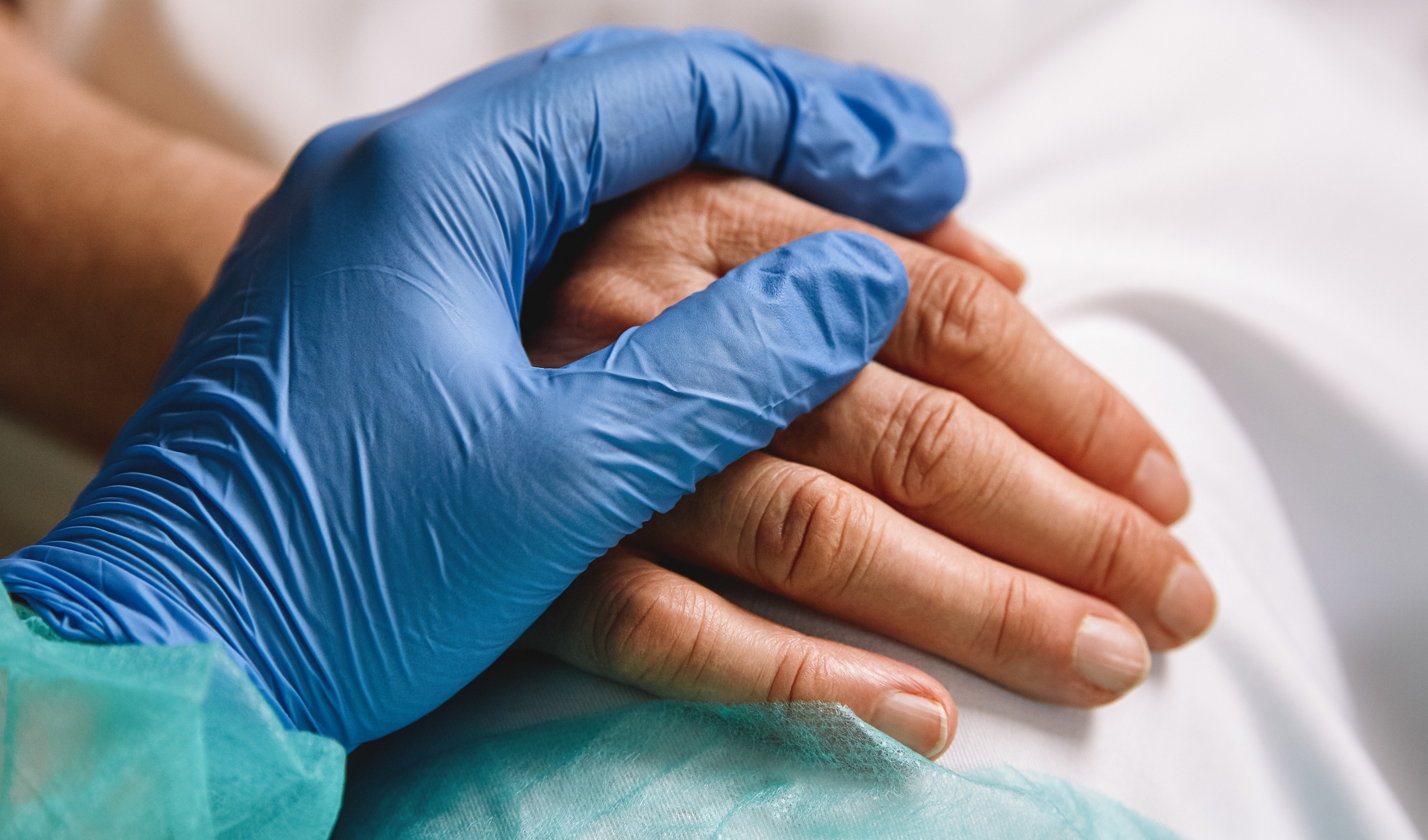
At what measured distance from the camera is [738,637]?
2.52 ft

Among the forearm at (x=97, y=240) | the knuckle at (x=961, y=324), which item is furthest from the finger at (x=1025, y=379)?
the forearm at (x=97, y=240)

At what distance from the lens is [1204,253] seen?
1212 millimetres

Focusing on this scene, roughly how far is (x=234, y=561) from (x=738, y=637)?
0.40 meters

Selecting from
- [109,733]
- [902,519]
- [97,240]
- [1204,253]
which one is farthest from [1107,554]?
[97,240]

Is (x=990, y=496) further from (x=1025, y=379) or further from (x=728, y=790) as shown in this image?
(x=728, y=790)

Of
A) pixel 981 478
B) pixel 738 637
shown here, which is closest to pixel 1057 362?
pixel 981 478

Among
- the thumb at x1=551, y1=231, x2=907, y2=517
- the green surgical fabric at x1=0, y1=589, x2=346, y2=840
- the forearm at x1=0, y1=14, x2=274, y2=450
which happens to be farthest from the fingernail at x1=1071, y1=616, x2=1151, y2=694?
the forearm at x1=0, y1=14, x2=274, y2=450

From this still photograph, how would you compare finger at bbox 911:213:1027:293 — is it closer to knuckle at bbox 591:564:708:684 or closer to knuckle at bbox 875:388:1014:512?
knuckle at bbox 875:388:1014:512

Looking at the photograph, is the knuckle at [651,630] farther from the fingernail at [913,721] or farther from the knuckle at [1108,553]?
the knuckle at [1108,553]

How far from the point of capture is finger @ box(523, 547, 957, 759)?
2.43 ft

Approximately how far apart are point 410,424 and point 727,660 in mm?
324

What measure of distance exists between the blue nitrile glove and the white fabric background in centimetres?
17

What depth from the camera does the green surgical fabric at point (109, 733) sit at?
572 millimetres

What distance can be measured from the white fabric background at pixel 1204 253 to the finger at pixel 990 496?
88 millimetres
